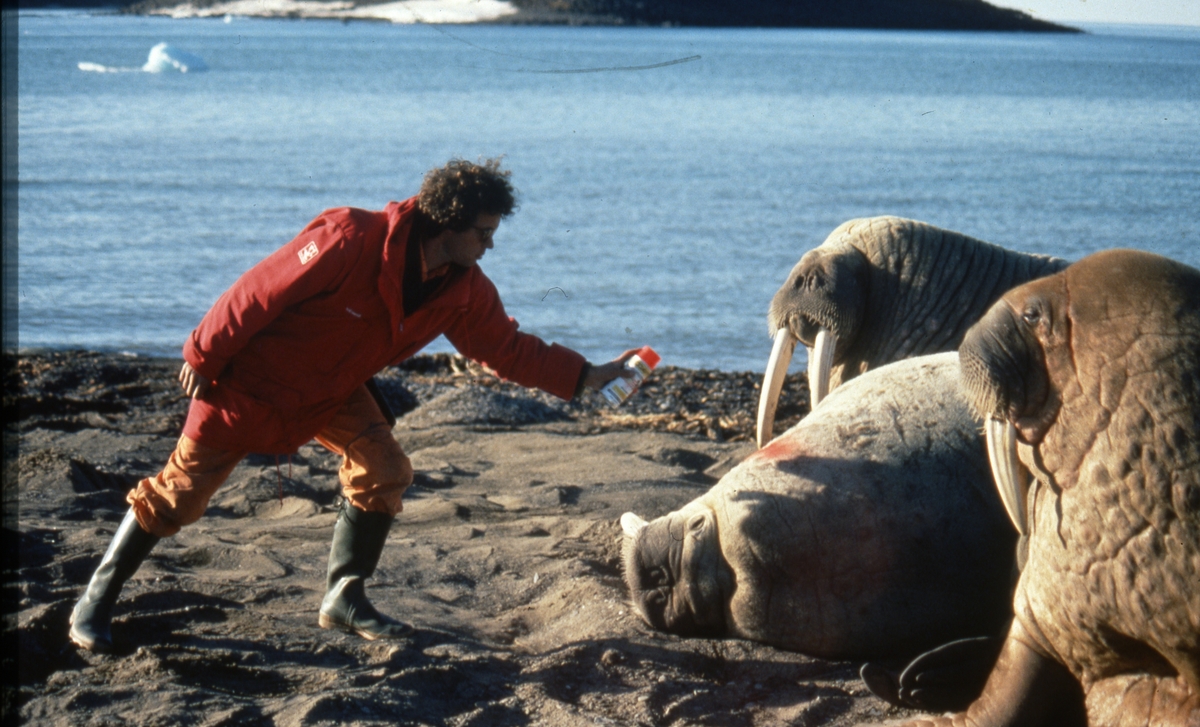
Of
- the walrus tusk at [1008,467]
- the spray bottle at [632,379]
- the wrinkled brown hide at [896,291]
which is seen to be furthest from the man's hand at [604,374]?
the walrus tusk at [1008,467]

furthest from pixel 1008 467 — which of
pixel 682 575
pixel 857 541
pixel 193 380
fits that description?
pixel 193 380

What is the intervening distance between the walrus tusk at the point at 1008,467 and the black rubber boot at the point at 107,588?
2.50m

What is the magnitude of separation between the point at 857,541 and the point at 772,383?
1527 millimetres

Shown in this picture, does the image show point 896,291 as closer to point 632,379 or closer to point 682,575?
point 632,379

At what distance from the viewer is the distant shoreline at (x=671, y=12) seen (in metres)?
5.96

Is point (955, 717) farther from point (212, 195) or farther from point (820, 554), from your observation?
point (212, 195)

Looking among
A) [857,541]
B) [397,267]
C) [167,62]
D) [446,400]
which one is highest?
[167,62]

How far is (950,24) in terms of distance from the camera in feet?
47.6

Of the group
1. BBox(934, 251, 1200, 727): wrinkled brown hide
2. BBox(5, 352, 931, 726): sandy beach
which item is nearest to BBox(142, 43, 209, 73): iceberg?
BBox(5, 352, 931, 726): sandy beach

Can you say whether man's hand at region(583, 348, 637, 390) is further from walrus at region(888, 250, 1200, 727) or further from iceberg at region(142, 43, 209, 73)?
iceberg at region(142, 43, 209, 73)

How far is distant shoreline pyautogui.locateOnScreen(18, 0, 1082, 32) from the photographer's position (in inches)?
235

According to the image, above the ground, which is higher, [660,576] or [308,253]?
[308,253]


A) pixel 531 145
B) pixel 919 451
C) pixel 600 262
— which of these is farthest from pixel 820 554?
pixel 531 145

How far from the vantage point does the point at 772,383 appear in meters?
5.01
